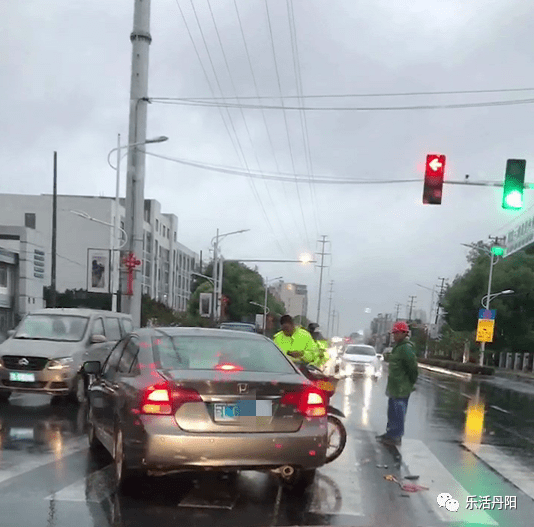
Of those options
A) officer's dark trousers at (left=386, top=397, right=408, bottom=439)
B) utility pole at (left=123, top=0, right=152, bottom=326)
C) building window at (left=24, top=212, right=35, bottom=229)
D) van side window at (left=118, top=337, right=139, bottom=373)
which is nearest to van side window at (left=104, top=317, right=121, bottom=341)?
officer's dark trousers at (left=386, top=397, right=408, bottom=439)

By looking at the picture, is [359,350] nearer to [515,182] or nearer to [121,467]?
[515,182]

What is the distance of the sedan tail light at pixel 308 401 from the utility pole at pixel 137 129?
16.0 metres

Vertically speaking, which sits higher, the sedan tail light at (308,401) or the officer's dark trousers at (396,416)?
the sedan tail light at (308,401)

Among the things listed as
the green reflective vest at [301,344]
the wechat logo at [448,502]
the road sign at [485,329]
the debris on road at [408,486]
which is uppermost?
the green reflective vest at [301,344]

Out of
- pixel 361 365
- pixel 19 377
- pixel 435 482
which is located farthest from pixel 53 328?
pixel 361 365

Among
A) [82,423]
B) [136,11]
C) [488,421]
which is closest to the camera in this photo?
[82,423]

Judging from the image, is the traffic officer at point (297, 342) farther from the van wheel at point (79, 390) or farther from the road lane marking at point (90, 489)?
the road lane marking at point (90, 489)

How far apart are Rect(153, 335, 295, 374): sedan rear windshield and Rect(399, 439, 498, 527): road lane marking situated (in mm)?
1736

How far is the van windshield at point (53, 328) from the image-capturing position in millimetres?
13273

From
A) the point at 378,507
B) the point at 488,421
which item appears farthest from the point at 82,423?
the point at 488,421

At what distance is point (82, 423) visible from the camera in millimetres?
10586

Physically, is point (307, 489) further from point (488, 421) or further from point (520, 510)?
point (488, 421)

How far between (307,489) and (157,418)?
1.72 meters

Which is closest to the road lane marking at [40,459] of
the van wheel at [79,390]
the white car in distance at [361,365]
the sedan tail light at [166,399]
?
the sedan tail light at [166,399]
